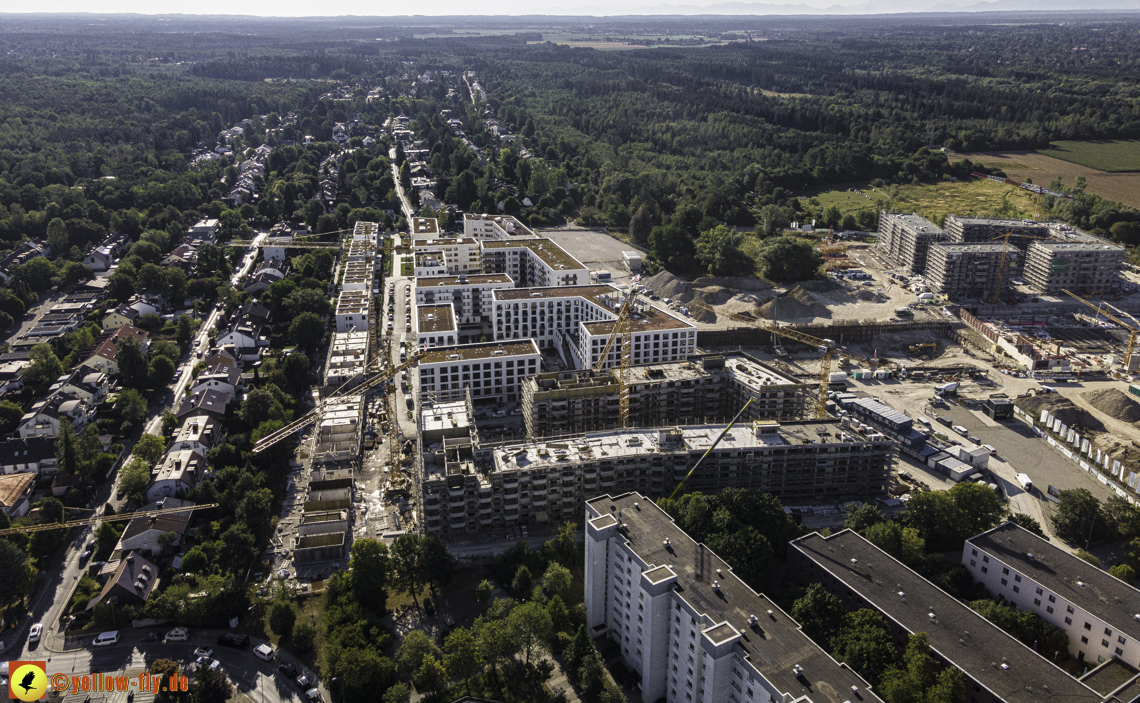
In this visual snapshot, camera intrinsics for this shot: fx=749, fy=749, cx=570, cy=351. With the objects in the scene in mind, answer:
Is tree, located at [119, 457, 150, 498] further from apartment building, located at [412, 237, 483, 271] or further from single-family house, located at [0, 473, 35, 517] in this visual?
apartment building, located at [412, 237, 483, 271]

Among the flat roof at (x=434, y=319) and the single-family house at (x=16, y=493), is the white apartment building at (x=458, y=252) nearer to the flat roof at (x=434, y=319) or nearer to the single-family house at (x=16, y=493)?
the flat roof at (x=434, y=319)

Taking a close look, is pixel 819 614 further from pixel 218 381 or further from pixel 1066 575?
pixel 218 381

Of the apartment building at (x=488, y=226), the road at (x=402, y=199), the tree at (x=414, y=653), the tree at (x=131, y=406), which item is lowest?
the tree at (x=414, y=653)

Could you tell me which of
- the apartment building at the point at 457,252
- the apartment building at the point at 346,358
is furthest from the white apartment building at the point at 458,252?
the apartment building at the point at 346,358

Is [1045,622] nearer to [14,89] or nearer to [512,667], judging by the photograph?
[512,667]

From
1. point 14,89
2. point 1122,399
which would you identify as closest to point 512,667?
point 1122,399
